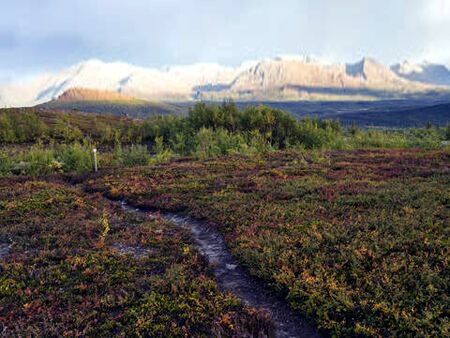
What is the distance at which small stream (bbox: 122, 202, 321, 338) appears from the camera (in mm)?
6801

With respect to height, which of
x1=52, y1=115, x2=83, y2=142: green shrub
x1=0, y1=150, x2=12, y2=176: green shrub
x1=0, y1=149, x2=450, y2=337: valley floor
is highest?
x1=0, y1=149, x2=450, y2=337: valley floor

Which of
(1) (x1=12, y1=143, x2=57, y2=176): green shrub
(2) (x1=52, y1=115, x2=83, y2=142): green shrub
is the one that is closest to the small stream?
(1) (x1=12, y1=143, x2=57, y2=176): green shrub

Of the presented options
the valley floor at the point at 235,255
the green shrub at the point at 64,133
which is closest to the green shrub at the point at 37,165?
the valley floor at the point at 235,255

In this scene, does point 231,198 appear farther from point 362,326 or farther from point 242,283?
point 362,326

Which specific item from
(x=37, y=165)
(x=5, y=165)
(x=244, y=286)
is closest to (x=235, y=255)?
(x=244, y=286)

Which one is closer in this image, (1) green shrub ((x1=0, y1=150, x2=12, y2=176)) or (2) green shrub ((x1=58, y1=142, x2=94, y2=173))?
(1) green shrub ((x1=0, y1=150, x2=12, y2=176))

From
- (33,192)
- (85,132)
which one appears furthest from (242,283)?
(85,132)

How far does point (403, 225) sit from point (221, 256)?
4.97 metres

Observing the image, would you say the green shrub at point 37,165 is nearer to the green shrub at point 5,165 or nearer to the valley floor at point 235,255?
the green shrub at point 5,165

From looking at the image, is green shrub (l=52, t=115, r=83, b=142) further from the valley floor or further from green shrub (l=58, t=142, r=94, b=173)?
the valley floor

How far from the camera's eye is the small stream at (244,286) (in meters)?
6.80

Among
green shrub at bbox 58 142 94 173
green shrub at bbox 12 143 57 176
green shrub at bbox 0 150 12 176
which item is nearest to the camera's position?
green shrub at bbox 0 150 12 176

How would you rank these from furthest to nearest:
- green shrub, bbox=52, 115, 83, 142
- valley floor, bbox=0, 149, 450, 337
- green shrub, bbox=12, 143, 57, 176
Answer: green shrub, bbox=52, 115, 83, 142 → green shrub, bbox=12, 143, 57, 176 → valley floor, bbox=0, 149, 450, 337

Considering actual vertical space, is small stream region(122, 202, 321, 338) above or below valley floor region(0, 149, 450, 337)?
below
